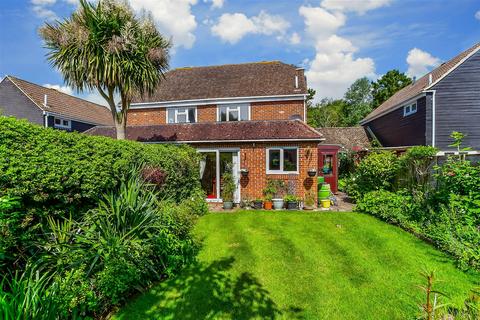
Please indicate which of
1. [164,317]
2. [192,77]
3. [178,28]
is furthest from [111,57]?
[192,77]

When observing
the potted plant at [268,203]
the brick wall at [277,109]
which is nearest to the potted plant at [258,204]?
the potted plant at [268,203]

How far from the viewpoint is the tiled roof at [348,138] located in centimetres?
2188

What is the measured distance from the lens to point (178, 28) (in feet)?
37.8

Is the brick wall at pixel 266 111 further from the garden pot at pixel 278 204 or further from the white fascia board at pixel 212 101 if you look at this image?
the garden pot at pixel 278 204

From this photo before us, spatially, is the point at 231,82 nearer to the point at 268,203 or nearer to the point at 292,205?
the point at 268,203

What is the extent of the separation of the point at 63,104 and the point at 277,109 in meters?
22.5

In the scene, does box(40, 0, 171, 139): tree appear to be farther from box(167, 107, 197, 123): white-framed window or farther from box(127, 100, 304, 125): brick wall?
box(167, 107, 197, 123): white-framed window

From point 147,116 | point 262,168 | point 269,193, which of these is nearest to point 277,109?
point 262,168

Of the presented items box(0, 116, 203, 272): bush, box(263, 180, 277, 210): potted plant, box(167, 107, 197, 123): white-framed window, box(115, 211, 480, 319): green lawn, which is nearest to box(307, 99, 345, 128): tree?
box(167, 107, 197, 123): white-framed window

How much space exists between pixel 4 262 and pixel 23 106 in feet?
81.1

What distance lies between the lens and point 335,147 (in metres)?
16.0

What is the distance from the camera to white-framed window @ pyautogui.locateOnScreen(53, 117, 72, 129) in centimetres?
2176

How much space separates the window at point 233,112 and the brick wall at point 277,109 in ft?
2.03

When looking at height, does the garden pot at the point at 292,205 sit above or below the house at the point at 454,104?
below
